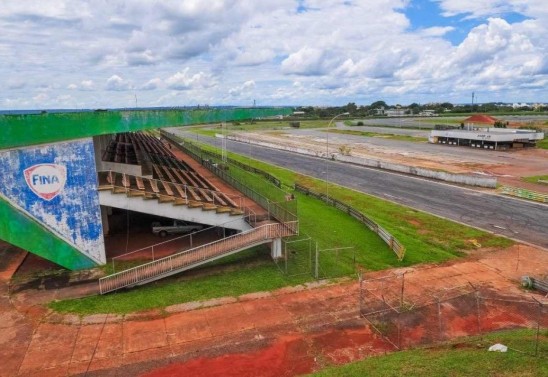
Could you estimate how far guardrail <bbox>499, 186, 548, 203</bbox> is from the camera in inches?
1774

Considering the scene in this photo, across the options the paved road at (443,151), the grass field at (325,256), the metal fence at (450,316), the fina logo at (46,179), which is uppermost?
the fina logo at (46,179)

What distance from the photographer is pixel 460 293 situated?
22.5 m

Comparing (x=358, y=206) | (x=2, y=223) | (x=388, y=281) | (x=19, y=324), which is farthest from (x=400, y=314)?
(x=358, y=206)

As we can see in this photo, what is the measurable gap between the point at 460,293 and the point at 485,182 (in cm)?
3336

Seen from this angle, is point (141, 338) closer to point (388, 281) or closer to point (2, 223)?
point (2, 223)

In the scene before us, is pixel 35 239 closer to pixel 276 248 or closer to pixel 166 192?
pixel 166 192

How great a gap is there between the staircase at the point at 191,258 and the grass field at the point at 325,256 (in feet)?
1.85

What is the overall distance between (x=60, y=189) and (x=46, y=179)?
0.87 metres

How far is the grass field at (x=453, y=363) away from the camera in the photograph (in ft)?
44.3

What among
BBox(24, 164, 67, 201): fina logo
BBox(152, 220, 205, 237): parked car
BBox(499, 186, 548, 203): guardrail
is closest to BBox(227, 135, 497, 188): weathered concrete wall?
BBox(499, 186, 548, 203): guardrail

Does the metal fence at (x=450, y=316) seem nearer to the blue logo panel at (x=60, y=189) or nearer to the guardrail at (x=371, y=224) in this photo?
the guardrail at (x=371, y=224)

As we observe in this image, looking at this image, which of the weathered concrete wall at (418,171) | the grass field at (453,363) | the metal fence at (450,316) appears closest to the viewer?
the grass field at (453,363)

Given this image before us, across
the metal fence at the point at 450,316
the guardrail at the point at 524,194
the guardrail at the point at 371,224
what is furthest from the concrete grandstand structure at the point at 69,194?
the guardrail at the point at 524,194

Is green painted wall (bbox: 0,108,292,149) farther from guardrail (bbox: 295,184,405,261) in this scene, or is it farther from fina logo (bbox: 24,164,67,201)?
guardrail (bbox: 295,184,405,261)
